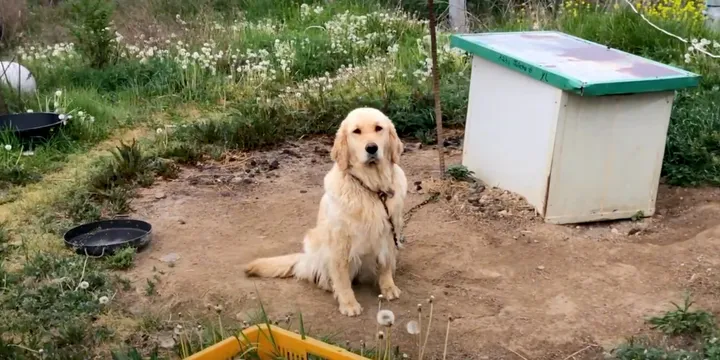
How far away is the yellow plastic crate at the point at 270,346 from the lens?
2.69 meters

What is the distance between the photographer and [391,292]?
3.82m

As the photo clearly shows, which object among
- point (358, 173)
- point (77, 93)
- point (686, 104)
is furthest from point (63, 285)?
point (686, 104)

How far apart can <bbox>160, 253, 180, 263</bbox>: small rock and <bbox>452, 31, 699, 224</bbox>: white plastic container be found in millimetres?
2073

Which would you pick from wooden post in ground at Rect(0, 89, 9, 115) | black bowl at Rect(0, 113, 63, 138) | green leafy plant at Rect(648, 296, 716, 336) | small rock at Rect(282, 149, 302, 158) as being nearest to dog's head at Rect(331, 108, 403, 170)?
green leafy plant at Rect(648, 296, 716, 336)

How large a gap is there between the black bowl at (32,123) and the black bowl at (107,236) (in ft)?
5.74

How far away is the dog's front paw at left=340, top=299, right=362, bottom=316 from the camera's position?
365 cm

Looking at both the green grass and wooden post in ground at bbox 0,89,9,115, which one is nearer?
the green grass

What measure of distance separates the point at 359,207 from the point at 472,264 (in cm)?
86

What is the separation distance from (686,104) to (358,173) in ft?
11.0

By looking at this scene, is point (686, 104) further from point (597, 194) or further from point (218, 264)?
point (218, 264)

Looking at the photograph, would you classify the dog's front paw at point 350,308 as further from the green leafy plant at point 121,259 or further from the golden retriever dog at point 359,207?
the green leafy plant at point 121,259

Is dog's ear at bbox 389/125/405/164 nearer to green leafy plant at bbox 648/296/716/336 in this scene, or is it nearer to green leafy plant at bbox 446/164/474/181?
green leafy plant at bbox 648/296/716/336

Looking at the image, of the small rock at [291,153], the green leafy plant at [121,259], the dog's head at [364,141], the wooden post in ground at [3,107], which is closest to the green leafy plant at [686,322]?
the dog's head at [364,141]

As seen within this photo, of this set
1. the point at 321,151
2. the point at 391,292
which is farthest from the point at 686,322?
the point at 321,151
